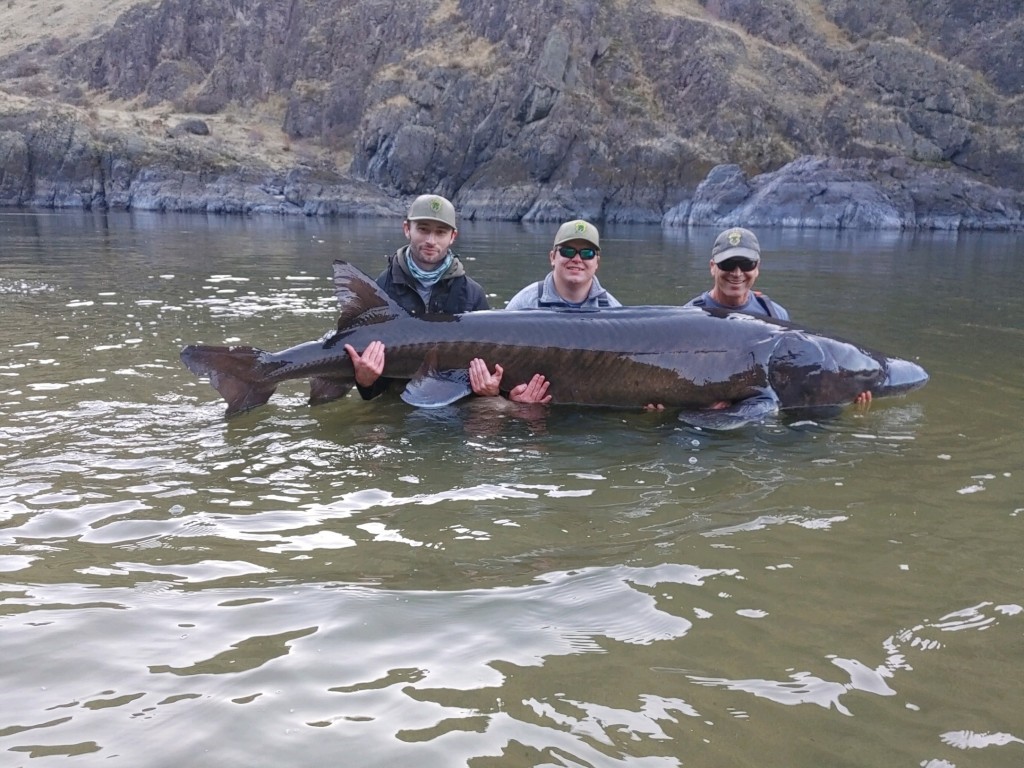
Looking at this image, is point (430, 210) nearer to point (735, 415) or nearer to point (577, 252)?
point (577, 252)

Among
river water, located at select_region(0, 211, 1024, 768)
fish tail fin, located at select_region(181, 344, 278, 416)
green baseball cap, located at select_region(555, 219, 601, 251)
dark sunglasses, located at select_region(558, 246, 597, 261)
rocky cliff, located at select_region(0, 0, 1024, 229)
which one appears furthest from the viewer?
rocky cliff, located at select_region(0, 0, 1024, 229)

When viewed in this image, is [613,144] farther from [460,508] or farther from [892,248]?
[460,508]

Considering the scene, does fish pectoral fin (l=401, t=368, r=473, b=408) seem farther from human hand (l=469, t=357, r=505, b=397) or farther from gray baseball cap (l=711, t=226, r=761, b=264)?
gray baseball cap (l=711, t=226, r=761, b=264)

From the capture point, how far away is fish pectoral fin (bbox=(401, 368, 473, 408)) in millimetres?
6191

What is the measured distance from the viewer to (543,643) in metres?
3.05

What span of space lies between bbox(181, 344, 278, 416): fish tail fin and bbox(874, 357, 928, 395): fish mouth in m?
5.23

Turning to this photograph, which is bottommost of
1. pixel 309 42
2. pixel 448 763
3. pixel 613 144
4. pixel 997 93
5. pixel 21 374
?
pixel 448 763

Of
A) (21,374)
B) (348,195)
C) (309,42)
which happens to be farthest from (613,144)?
(21,374)

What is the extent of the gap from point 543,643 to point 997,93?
314 feet

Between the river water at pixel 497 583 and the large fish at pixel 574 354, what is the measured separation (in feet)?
0.99

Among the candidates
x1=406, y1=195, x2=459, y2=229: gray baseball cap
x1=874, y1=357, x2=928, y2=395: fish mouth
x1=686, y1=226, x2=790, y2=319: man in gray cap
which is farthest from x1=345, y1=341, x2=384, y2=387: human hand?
x1=874, y1=357, x2=928, y2=395: fish mouth

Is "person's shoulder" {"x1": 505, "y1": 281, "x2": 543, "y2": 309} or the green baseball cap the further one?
"person's shoulder" {"x1": 505, "y1": 281, "x2": 543, "y2": 309}

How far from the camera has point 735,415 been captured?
5918 mm

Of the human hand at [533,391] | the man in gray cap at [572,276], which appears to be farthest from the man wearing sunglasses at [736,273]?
the human hand at [533,391]
